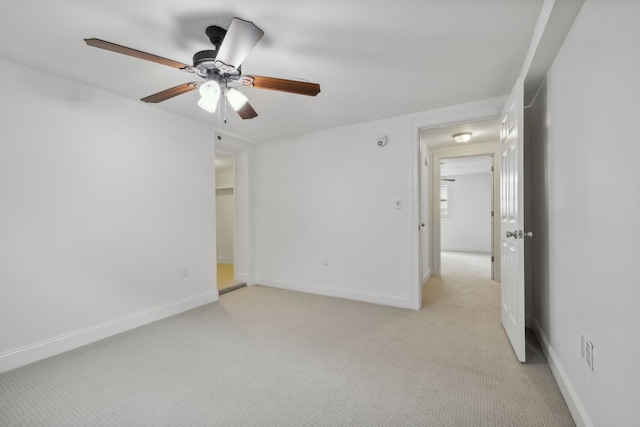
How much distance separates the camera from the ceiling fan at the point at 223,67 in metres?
1.51

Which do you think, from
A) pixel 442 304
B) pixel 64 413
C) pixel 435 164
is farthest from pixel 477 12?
pixel 435 164

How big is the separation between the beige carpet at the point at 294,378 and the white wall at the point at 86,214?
0.28 metres

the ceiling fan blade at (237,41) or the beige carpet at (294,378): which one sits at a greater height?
the ceiling fan blade at (237,41)

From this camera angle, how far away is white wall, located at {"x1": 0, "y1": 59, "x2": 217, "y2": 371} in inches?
85.9

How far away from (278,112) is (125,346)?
263cm

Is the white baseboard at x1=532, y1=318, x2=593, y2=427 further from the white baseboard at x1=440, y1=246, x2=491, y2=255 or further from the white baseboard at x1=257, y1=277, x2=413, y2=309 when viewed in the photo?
the white baseboard at x1=440, y1=246, x2=491, y2=255

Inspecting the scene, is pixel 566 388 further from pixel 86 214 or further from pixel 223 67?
pixel 86 214

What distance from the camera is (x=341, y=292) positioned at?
12.5ft

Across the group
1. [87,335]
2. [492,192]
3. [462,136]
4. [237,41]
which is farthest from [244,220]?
[492,192]

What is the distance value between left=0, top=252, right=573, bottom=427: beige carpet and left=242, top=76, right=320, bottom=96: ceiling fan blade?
1901 mm

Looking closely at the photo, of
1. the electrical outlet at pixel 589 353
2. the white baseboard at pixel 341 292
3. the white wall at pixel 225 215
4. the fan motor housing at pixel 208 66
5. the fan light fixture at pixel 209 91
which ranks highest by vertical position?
the fan motor housing at pixel 208 66

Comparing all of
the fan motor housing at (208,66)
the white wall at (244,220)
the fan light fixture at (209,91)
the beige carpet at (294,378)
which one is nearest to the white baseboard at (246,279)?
the white wall at (244,220)

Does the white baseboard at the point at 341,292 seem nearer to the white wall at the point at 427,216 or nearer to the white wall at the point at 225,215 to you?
the white wall at the point at 427,216

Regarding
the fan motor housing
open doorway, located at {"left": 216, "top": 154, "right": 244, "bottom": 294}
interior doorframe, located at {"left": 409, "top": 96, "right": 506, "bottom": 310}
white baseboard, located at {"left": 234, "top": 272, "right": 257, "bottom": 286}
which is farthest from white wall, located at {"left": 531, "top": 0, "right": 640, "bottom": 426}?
open doorway, located at {"left": 216, "top": 154, "right": 244, "bottom": 294}
